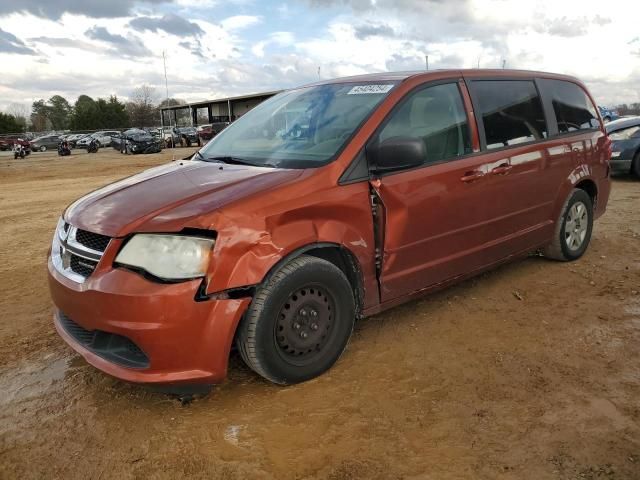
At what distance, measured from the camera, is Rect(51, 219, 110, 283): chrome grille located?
2.76m

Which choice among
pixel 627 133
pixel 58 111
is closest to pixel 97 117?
pixel 58 111

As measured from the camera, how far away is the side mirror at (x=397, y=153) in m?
3.13

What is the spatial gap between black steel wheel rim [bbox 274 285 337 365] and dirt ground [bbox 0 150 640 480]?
203 millimetres

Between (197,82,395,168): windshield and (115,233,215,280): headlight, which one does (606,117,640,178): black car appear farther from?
(115,233,215,280): headlight

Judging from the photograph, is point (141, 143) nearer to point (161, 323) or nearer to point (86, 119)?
point (161, 323)

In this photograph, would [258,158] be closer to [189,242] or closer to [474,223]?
[189,242]

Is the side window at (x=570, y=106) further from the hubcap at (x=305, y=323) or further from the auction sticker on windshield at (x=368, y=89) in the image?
the hubcap at (x=305, y=323)

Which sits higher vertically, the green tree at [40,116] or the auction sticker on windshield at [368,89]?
the green tree at [40,116]

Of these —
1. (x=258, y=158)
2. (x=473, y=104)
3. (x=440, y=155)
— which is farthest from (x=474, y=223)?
(x=258, y=158)

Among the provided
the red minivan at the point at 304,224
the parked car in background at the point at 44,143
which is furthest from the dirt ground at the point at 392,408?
the parked car in background at the point at 44,143

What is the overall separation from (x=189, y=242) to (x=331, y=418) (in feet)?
3.77

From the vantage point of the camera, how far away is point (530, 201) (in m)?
4.42

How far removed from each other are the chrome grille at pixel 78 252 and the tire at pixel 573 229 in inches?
156

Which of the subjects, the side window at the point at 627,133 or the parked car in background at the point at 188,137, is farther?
the parked car in background at the point at 188,137
